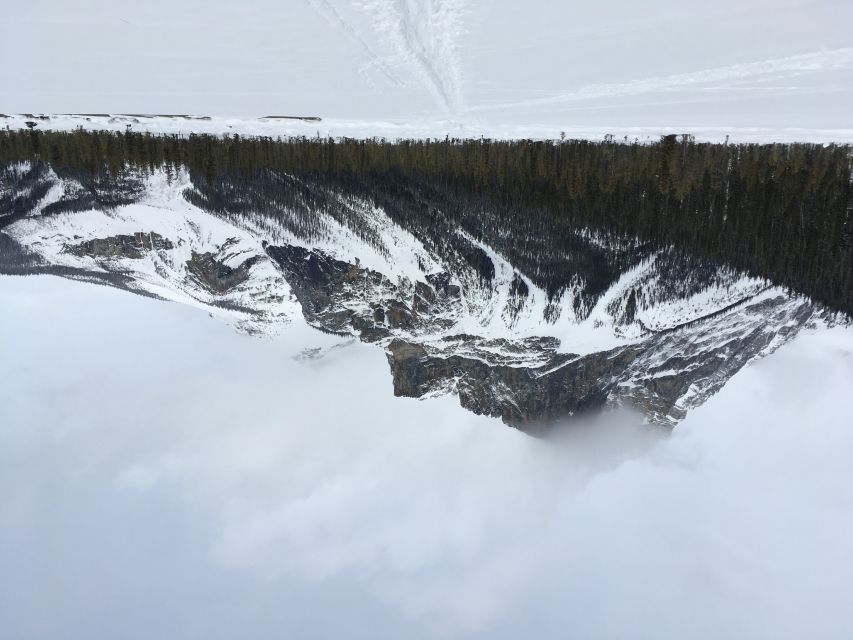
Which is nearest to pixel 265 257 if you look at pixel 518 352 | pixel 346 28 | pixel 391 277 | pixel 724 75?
pixel 391 277

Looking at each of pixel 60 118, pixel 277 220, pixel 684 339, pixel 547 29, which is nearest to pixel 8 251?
pixel 60 118

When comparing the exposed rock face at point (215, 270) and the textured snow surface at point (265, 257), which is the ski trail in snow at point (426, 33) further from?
the exposed rock face at point (215, 270)

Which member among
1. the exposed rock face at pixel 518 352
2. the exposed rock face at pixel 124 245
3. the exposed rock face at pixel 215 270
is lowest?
the exposed rock face at pixel 518 352

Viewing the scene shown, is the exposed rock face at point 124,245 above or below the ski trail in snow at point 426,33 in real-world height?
below

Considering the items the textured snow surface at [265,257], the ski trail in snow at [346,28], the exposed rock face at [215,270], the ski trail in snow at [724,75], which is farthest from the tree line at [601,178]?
the ski trail in snow at [346,28]

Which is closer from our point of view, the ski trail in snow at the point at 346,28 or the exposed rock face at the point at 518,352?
the ski trail in snow at the point at 346,28

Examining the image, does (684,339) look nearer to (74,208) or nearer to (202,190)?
(202,190)

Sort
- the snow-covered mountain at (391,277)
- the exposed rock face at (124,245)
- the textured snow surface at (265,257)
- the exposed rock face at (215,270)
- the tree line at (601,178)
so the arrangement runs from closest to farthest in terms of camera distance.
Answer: the tree line at (601,178) < the snow-covered mountain at (391,277) < the textured snow surface at (265,257) < the exposed rock face at (124,245) < the exposed rock face at (215,270)

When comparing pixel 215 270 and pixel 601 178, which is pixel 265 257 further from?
pixel 601 178
